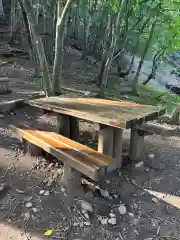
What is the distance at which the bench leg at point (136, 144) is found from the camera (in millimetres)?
4559

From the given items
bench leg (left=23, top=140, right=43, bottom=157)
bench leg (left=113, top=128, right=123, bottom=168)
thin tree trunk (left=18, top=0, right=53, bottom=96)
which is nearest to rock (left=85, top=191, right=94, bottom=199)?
bench leg (left=113, top=128, right=123, bottom=168)

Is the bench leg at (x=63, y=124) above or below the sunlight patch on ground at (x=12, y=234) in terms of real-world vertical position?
above

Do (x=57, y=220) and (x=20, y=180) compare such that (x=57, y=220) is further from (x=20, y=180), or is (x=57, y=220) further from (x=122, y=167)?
(x=122, y=167)

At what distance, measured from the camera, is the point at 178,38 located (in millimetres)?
12719

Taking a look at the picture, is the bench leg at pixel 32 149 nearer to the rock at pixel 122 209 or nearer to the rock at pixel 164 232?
the rock at pixel 122 209

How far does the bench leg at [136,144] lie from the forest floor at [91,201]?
149 mm

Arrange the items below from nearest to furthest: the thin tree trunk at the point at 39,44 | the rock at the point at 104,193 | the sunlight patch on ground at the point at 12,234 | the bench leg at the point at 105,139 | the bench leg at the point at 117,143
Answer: the sunlight patch on ground at the point at 12,234 → the rock at the point at 104,193 → the bench leg at the point at 105,139 → the bench leg at the point at 117,143 → the thin tree trunk at the point at 39,44

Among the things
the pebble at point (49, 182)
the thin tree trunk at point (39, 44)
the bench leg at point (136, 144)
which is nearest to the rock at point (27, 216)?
the pebble at point (49, 182)

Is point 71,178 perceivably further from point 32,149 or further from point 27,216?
point 32,149

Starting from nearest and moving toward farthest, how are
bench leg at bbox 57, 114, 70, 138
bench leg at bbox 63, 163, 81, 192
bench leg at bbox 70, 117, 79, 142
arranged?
bench leg at bbox 63, 163, 81, 192
bench leg at bbox 57, 114, 70, 138
bench leg at bbox 70, 117, 79, 142

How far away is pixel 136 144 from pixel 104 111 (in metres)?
0.96

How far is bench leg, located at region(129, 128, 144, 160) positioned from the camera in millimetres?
4559

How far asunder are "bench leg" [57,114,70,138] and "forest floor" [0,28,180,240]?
0.53 meters

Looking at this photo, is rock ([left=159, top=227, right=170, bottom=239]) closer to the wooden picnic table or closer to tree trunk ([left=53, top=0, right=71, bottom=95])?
the wooden picnic table
